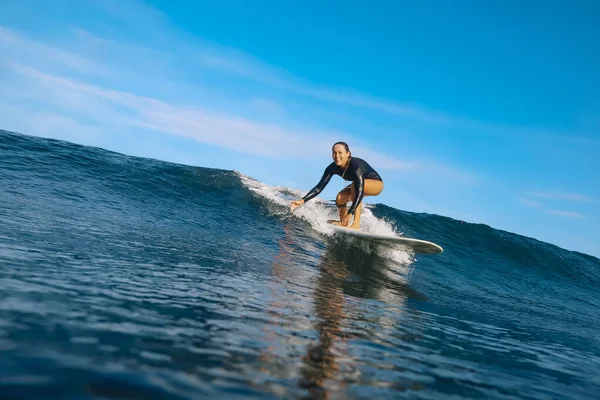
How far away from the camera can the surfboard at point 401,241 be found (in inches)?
347

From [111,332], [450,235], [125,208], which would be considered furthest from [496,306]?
[450,235]

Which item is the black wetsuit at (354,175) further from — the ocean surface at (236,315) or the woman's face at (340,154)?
the ocean surface at (236,315)

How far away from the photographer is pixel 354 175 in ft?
32.7

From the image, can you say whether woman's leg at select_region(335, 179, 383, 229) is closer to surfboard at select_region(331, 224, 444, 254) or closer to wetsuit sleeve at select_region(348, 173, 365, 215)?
wetsuit sleeve at select_region(348, 173, 365, 215)

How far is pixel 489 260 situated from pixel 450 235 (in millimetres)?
2505

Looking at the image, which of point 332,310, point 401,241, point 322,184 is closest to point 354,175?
point 322,184

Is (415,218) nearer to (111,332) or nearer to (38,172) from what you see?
(38,172)

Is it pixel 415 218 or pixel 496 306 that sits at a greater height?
pixel 415 218

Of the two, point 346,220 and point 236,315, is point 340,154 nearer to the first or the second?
point 346,220

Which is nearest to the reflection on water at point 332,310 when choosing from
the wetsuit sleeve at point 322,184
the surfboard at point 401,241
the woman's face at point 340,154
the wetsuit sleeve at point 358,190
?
the surfboard at point 401,241

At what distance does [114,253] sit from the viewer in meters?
4.69

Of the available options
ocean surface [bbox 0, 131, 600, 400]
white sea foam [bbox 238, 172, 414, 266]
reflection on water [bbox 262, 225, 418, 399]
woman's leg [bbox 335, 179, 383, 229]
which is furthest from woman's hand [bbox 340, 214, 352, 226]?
reflection on water [bbox 262, 225, 418, 399]

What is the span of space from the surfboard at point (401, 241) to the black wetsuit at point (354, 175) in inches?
22.5

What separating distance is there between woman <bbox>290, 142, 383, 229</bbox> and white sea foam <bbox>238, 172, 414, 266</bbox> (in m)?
0.68
